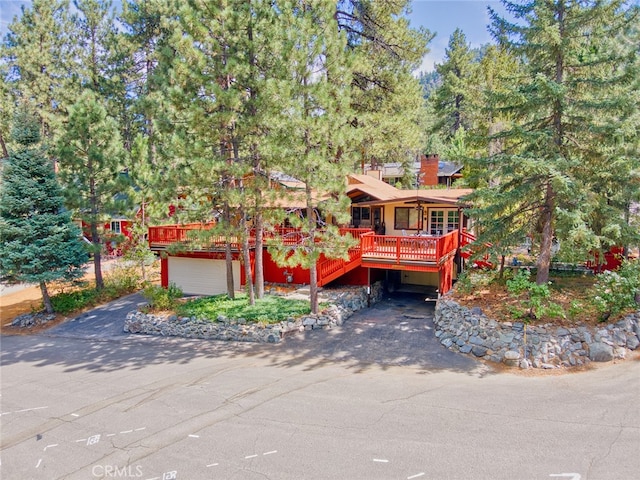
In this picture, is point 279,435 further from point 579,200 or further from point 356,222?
point 356,222

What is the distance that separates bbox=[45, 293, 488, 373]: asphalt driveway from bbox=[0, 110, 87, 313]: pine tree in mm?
2511

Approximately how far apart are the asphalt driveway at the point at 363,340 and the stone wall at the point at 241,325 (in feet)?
0.89

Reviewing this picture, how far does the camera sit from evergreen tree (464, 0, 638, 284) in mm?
9883

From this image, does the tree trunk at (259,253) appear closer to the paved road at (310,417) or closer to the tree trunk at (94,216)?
the paved road at (310,417)

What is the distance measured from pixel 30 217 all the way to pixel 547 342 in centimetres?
1830

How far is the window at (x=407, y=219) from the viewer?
61.1ft

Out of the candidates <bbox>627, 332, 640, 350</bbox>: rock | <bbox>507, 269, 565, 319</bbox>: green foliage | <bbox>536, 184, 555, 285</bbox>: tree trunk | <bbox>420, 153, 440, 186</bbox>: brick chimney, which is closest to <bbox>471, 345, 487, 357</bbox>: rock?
<bbox>507, 269, 565, 319</bbox>: green foliage

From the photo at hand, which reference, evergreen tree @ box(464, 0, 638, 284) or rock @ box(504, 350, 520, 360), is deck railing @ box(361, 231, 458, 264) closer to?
evergreen tree @ box(464, 0, 638, 284)

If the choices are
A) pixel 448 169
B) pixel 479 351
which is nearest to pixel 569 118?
pixel 479 351

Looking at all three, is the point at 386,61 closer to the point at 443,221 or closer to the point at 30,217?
the point at 443,221

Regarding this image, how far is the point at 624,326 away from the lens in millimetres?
10242

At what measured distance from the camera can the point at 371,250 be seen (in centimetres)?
1441

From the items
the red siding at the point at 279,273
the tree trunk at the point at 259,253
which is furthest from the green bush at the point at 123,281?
the tree trunk at the point at 259,253

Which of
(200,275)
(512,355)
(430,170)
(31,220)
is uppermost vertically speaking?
(430,170)
